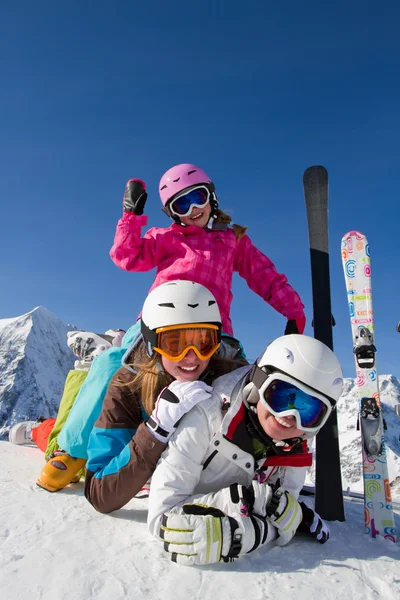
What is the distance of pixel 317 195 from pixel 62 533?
3755mm

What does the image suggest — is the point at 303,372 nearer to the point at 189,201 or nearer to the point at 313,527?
the point at 313,527

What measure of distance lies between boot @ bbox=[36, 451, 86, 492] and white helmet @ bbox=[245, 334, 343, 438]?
1.72 meters

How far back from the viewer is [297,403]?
239 centimetres

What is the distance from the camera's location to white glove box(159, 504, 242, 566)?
207cm

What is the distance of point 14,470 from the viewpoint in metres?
4.01

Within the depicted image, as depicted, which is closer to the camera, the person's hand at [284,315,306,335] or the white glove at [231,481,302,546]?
the white glove at [231,481,302,546]

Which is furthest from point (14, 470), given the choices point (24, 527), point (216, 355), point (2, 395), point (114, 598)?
point (2, 395)

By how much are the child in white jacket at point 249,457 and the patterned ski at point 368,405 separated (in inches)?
34.7

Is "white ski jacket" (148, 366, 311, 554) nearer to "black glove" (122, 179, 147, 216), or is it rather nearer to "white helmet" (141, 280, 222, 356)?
"white helmet" (141, 280, 222, 356)

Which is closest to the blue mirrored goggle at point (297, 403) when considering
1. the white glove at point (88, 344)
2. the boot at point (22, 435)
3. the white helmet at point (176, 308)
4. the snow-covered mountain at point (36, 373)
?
the white helmet at point (176, 308)

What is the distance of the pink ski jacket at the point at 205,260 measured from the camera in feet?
12.7

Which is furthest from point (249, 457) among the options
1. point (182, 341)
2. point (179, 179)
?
point (179, 179)

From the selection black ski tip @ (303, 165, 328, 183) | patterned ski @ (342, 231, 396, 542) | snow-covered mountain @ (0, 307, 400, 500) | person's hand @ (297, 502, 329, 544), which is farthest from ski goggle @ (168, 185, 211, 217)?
snow-covered mountain @ (0, 307, 400, 500)

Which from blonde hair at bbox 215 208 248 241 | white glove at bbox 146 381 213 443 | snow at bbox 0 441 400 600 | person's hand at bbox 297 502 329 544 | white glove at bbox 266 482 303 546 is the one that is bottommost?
snow at bbox 0 441 400 600
